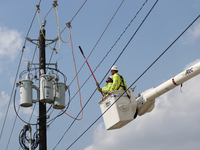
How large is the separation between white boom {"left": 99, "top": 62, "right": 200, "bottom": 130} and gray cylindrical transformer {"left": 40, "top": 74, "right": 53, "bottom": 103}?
2.97m

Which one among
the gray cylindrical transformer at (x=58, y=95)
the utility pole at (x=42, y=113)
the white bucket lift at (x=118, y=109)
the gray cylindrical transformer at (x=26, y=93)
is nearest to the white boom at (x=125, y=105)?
the white bucket lift at (x=118, y=109)

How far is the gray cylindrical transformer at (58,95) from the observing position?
13469mm

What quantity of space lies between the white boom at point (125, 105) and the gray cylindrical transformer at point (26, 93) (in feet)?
11.3

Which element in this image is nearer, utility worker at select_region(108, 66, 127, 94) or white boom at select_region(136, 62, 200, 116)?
white boom at select_region(136, 62, 200, 116)

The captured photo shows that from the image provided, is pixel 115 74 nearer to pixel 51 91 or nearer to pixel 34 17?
pixel 51 91

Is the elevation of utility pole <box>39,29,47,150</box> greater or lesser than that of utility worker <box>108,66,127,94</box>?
greater

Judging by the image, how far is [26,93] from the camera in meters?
13.2

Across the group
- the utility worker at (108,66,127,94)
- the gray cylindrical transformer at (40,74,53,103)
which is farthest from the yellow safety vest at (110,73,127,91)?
the gray cylindrical transformer at (40,74,53,103)

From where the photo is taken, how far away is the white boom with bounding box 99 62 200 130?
10078 millimetres

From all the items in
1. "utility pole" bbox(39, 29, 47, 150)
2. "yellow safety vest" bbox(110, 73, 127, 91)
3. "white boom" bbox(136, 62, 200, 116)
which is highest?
"utility pole" bbox(39, 29, 47, 150)

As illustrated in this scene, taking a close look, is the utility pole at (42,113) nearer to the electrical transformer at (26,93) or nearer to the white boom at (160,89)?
the electrical transformer at (26,93)

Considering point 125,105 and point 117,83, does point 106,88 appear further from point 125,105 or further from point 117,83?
point 125,105

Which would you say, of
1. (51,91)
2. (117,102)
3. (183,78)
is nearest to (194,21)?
(183,78)

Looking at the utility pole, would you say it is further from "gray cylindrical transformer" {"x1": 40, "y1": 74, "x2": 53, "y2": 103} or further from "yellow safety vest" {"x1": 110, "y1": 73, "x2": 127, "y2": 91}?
"yellow safety vest" {"x1": 110, "y1": 73, "x2": 127, "y2": 91}
